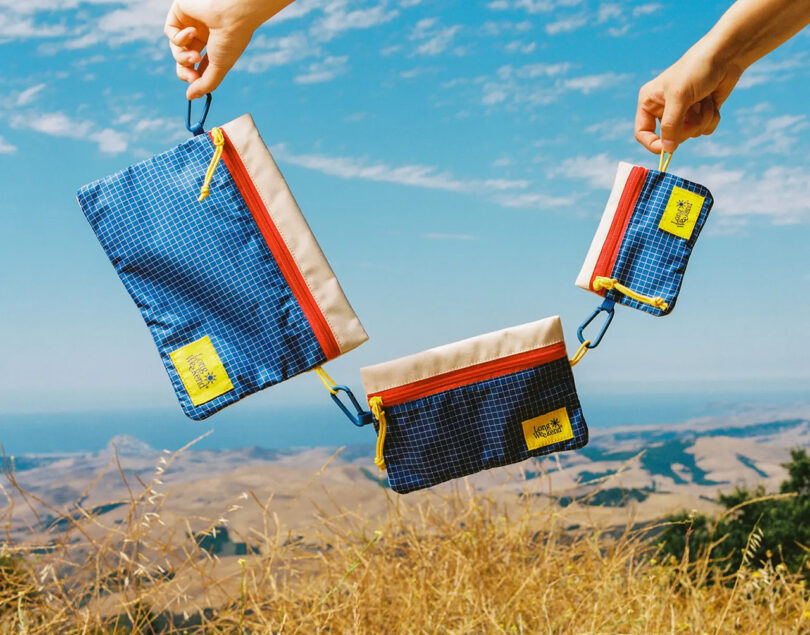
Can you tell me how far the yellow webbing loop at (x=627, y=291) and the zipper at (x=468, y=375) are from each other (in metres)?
0.25

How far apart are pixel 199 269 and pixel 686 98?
1.33m

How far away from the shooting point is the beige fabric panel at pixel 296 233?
1.83 metres

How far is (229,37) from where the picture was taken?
5.93 ft

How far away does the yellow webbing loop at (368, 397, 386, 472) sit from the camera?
182cm

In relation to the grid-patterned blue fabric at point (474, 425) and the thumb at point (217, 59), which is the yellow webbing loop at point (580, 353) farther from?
the thumb at point (217, 59)

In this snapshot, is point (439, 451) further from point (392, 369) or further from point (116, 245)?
point (116, 245)

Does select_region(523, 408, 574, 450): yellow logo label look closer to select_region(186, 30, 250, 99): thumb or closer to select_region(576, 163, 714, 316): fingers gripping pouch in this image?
select_region(576, 163, 714, 316): fingers gripping pouch

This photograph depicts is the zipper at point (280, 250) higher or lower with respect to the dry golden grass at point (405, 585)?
higher

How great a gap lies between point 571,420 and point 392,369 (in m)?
0.48

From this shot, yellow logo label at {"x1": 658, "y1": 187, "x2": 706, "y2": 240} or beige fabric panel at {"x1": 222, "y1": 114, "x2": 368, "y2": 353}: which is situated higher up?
beige fabric panel at {"x1": 222, "y1": 114, "x2": 368, "y2": 353}

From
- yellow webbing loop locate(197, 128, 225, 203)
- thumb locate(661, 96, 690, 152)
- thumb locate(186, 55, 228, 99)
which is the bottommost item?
thumb locate(661, 96, 690, 152)

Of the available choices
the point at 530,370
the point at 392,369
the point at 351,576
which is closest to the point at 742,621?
the point at 351,576

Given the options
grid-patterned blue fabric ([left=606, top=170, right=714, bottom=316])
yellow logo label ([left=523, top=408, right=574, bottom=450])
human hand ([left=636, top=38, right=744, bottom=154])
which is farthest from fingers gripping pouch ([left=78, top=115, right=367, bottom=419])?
human hand ([left=636, top=38, right=744, bottom=154])

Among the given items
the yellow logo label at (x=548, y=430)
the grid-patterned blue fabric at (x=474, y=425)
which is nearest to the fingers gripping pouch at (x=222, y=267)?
the grid-patterned blue fabric at (x=474, y=425)
